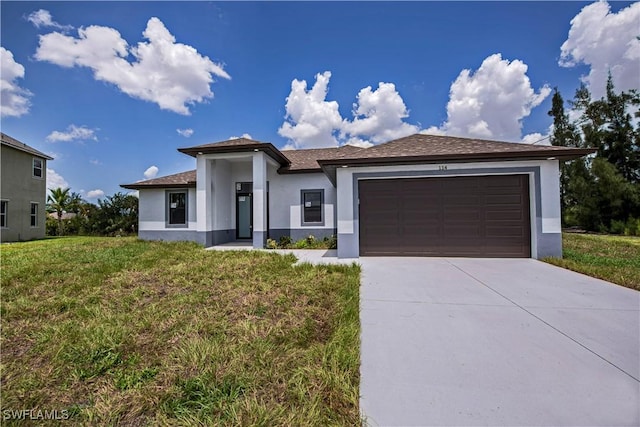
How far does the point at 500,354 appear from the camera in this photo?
2.80 metres

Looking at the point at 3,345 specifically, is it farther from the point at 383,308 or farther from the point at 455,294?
the point at 455,294

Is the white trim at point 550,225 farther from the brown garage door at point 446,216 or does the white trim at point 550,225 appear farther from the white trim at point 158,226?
the white trim at point 158,226

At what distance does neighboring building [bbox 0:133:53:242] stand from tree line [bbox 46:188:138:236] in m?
2.11

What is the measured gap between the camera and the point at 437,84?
13.9m

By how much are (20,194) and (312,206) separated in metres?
17.6

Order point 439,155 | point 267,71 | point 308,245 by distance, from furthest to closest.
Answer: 1. point 267,71
2. point 308,245
3. point 439,155

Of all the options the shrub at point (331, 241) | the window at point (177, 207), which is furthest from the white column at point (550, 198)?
the window at point (177, 207)

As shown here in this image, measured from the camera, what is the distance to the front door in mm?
13078

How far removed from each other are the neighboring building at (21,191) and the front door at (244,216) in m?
13.2

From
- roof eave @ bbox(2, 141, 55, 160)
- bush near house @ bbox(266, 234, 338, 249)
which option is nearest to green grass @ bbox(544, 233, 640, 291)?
bush near house @ bbox(266, 234, 338, 249)

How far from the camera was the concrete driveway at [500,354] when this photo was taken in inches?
80.1

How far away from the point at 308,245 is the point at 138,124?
40.3 feet

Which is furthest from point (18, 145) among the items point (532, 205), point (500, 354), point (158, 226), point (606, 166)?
point (606, 166)

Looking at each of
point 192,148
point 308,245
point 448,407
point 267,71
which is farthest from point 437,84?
point 448,407
